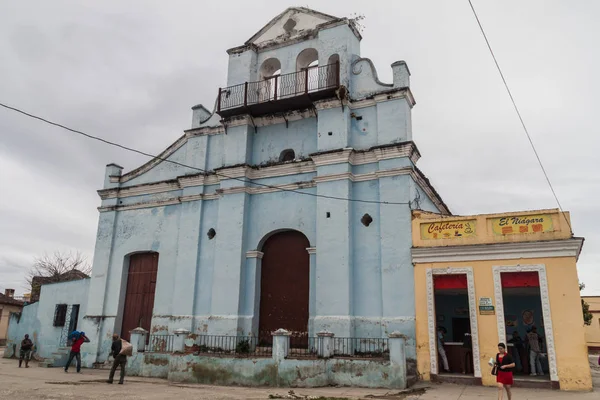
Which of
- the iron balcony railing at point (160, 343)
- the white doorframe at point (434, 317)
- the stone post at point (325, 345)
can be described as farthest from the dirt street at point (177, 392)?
the iron balcony railing at point (160, 343)

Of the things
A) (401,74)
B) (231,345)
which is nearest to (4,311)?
(231,345)

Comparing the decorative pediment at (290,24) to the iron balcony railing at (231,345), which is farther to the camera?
the decorative pediment at (290,24)

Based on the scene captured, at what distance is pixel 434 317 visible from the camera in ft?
41.5

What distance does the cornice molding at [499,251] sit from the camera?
38.7 feet

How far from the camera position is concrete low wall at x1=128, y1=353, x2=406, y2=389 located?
442 inches

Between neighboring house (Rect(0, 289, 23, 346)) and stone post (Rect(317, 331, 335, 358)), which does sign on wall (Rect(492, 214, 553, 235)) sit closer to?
stone post (Rect(317, 331, 335, 358))

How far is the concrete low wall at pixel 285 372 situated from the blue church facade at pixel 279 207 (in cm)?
163

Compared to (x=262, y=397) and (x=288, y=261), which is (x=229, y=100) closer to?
(x=288, y=261)

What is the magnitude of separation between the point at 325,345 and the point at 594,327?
1450 inches

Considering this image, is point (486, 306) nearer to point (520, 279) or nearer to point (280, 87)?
point (520, 279)

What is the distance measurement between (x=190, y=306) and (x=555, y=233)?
36.1ft

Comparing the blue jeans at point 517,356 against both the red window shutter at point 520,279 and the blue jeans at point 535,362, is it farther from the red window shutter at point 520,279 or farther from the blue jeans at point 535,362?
the red window shutter at point 520,279

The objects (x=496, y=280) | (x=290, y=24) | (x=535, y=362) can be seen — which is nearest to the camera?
(x=496, y=280)

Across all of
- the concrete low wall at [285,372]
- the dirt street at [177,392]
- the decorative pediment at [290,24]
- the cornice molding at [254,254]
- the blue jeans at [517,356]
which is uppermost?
the decorative pediment at [290,24]
